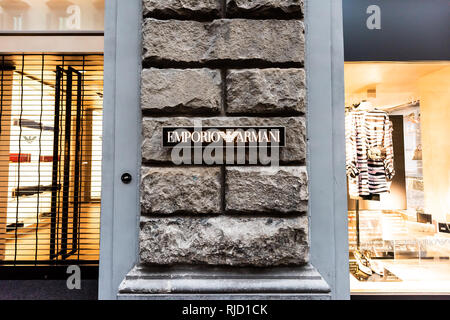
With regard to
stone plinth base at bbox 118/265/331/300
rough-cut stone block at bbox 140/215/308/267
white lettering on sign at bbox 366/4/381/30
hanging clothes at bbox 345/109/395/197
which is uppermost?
white lettering on sign at bbox 366/4/381/30

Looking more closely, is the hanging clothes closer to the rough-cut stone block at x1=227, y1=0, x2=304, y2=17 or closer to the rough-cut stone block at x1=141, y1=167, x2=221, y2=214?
the rough-cut stone block at x1=227, y1=0, x2=304, y2=17

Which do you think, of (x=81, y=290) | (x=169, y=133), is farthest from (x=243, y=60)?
(x=81, y=290)

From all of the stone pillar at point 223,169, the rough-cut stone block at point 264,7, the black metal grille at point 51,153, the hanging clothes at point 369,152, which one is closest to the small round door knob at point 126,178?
the stone pillar at point 223,169

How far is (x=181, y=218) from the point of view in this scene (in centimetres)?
218

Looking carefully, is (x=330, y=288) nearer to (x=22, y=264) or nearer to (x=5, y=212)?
(x=22, y=264)

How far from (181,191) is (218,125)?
61 centimetres

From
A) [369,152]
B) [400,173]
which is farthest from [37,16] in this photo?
[400,173]

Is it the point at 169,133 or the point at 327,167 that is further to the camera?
the point at 327,167

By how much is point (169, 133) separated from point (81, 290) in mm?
3333

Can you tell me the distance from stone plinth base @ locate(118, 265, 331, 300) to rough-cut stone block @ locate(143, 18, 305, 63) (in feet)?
5.70

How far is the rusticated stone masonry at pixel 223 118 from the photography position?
2.14m

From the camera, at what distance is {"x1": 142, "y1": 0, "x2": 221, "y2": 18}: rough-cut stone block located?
7.47 feet

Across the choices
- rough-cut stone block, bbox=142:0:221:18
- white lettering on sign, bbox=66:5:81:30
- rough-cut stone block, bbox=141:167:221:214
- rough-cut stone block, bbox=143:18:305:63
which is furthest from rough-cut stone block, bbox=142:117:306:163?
white lettering on sign, bbox=66:5:81:30

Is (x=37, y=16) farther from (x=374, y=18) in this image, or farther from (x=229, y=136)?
(x=374, y=18)
